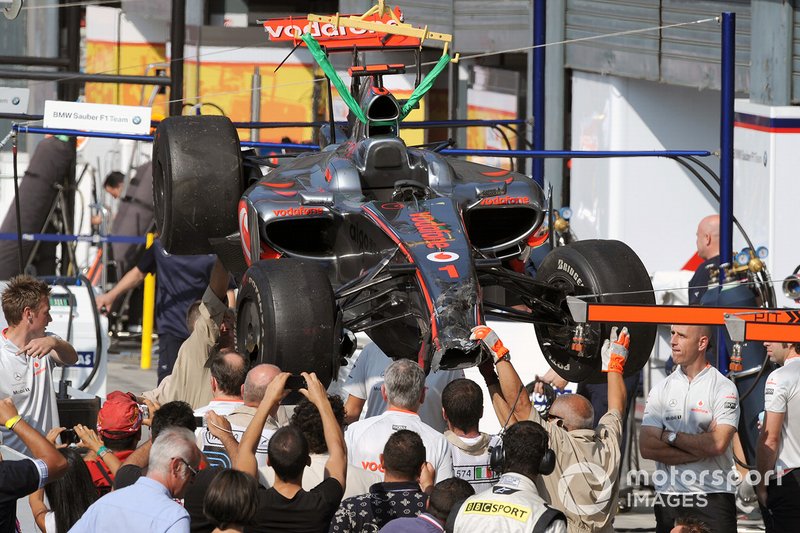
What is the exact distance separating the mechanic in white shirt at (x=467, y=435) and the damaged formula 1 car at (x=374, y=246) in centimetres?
33

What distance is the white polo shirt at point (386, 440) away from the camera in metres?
6.50

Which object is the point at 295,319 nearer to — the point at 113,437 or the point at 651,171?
the point at 113,437

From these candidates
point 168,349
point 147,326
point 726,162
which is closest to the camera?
point 726,162

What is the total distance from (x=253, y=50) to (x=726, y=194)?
12.2 meters

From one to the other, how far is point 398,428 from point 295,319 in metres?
0.87

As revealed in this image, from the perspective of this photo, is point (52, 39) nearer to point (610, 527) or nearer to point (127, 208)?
point (127, 208)

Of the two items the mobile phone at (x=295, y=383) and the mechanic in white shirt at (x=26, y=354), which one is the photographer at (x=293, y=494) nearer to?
the mobile phone at (x=295, y=383)

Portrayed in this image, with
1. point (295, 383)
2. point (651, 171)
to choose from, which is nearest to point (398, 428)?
point (295, 383)

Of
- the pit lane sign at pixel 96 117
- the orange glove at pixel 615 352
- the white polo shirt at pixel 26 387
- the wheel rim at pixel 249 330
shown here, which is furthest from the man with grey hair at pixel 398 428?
the pit lane sign at pixel 96 117

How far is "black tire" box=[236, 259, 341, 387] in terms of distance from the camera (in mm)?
7117

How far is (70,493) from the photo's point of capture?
620 cm

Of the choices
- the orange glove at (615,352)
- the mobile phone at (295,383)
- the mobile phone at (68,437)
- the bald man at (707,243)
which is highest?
the bald man at (707,243)

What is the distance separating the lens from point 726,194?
9.23 meters

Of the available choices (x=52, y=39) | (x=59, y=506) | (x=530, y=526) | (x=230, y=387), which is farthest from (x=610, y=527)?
(x=52, y=39)
